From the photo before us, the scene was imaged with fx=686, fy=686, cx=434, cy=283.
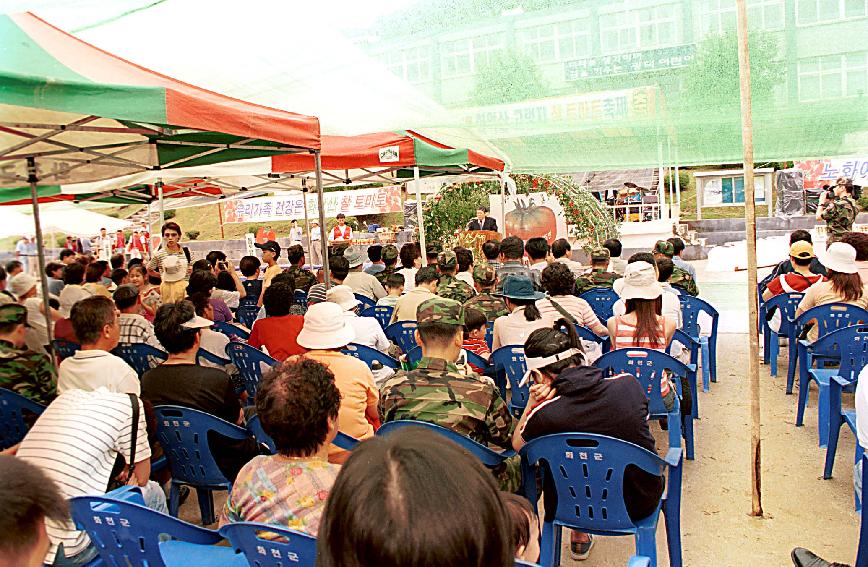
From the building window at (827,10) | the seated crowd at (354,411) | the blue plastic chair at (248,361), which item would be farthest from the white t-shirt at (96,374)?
the building window at (827,10)

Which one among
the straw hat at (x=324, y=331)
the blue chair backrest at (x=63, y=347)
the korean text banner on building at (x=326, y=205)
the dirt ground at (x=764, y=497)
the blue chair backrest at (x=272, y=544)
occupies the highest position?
the korean text banner on building at (x=326, y=205)

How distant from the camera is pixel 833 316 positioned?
14.4ft

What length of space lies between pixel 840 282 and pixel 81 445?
4466 mm

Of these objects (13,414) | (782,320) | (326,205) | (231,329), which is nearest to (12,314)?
(13,414)

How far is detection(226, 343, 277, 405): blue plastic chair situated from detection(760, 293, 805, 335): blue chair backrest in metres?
3.78

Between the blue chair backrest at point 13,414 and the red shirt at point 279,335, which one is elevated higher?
the red shirt at point 279,335

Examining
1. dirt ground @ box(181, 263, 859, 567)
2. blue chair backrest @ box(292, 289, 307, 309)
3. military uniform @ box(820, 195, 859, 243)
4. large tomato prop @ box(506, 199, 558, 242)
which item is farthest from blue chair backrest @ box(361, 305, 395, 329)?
military uniform @ box(820, 195, 859, 243)

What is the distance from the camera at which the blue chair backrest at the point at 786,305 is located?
513 cm

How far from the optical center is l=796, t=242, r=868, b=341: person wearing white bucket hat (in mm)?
4430

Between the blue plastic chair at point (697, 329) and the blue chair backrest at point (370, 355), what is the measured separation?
7.79ft

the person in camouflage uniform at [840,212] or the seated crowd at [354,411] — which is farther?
the person in camouflage uniform at [840,212]

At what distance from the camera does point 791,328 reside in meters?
5.09

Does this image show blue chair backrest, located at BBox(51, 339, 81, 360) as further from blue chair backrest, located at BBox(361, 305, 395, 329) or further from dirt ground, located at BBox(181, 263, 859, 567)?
blue chair backrest, located at BBox(361, 305, 395, 329)

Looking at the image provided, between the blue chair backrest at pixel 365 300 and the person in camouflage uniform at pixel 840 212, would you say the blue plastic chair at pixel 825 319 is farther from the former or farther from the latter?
the person in camouflage uniform at pixel 840 212
